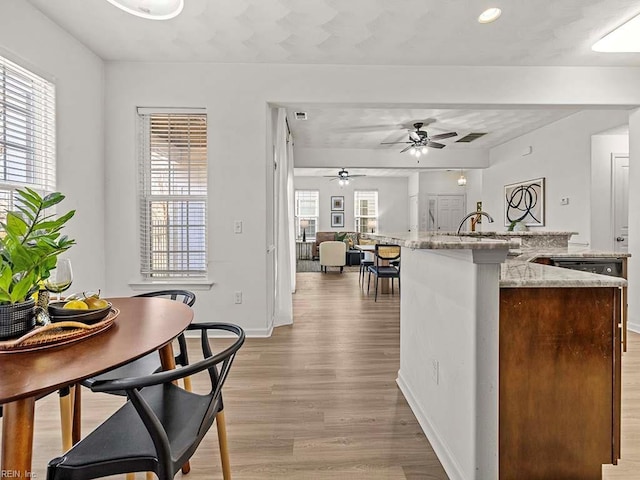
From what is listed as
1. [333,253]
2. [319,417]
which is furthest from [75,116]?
[333,253]

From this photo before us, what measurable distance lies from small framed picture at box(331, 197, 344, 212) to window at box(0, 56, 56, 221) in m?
8.42

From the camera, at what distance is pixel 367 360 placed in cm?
285

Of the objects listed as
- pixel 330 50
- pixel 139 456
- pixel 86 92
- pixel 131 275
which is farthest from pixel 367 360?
pixel 86 92

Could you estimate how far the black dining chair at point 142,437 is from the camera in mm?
938

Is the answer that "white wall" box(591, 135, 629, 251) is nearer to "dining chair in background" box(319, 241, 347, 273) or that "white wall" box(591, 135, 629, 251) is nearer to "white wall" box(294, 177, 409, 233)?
"dining chair in background" box(319, 241, 347, 273)

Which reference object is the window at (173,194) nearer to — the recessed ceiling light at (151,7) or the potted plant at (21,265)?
the recessed ceiling light at (151,7)

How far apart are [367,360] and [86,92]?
3286 mm

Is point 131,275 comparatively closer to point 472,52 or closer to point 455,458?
point 455,458

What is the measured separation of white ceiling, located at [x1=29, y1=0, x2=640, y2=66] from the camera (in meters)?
2.53

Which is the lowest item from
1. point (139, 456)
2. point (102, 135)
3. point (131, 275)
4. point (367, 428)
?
point (367, 428)

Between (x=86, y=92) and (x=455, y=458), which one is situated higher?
(x=86, y=92)

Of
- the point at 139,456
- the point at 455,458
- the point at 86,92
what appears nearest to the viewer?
the point at 139,456

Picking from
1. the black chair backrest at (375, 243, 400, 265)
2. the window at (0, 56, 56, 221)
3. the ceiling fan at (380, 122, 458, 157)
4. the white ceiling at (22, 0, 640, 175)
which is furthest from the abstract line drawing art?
the window at (0, 56, 56, 221)

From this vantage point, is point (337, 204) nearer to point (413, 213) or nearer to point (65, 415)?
point (413, 213)
